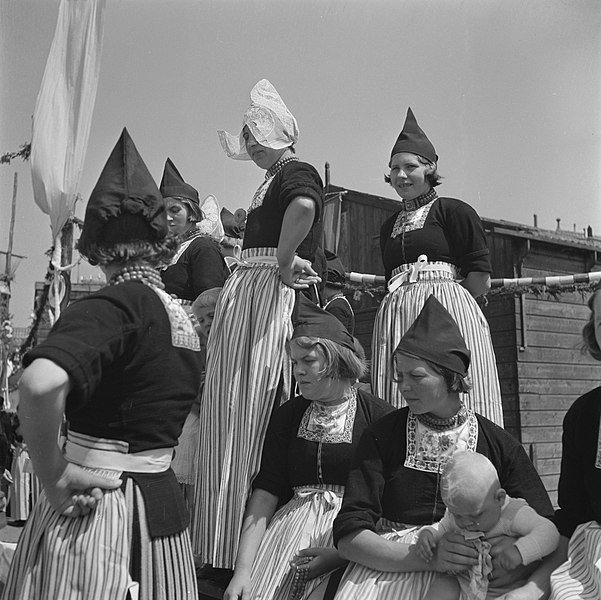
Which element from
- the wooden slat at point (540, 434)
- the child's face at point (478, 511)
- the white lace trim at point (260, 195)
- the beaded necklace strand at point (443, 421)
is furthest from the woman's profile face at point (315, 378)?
the wooden slat at point (540, 434)

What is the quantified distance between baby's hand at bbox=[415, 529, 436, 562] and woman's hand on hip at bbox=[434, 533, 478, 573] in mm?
20

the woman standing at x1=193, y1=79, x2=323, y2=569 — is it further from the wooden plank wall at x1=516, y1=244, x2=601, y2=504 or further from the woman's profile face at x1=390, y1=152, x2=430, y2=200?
the wooden plank wall at x1=516, y1=244, x2=601, y2=504

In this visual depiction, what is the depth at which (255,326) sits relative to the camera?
10.9ft

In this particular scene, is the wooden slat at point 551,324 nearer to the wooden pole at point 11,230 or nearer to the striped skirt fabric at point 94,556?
the wooden pole at point 11,230

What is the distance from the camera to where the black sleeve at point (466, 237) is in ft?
12.0

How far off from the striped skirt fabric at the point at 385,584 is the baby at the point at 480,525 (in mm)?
52

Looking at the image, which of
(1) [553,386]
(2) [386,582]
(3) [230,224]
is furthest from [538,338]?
(2) [386,582]

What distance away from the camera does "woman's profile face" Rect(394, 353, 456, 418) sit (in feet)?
8.11

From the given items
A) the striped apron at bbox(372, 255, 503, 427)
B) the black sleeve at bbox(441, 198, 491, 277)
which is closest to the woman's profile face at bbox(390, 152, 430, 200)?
the black sleeve at bbox(441, 198, 491, 277)

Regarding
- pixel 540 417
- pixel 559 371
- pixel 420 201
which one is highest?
pixel 420 201

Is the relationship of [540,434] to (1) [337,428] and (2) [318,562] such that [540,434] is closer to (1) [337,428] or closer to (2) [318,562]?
(1) [337,428]

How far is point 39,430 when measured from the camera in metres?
1.58

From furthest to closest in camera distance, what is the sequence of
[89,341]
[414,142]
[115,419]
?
[414,142] < [115,419] < [89,341]

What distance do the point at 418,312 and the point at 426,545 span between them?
1488mm
